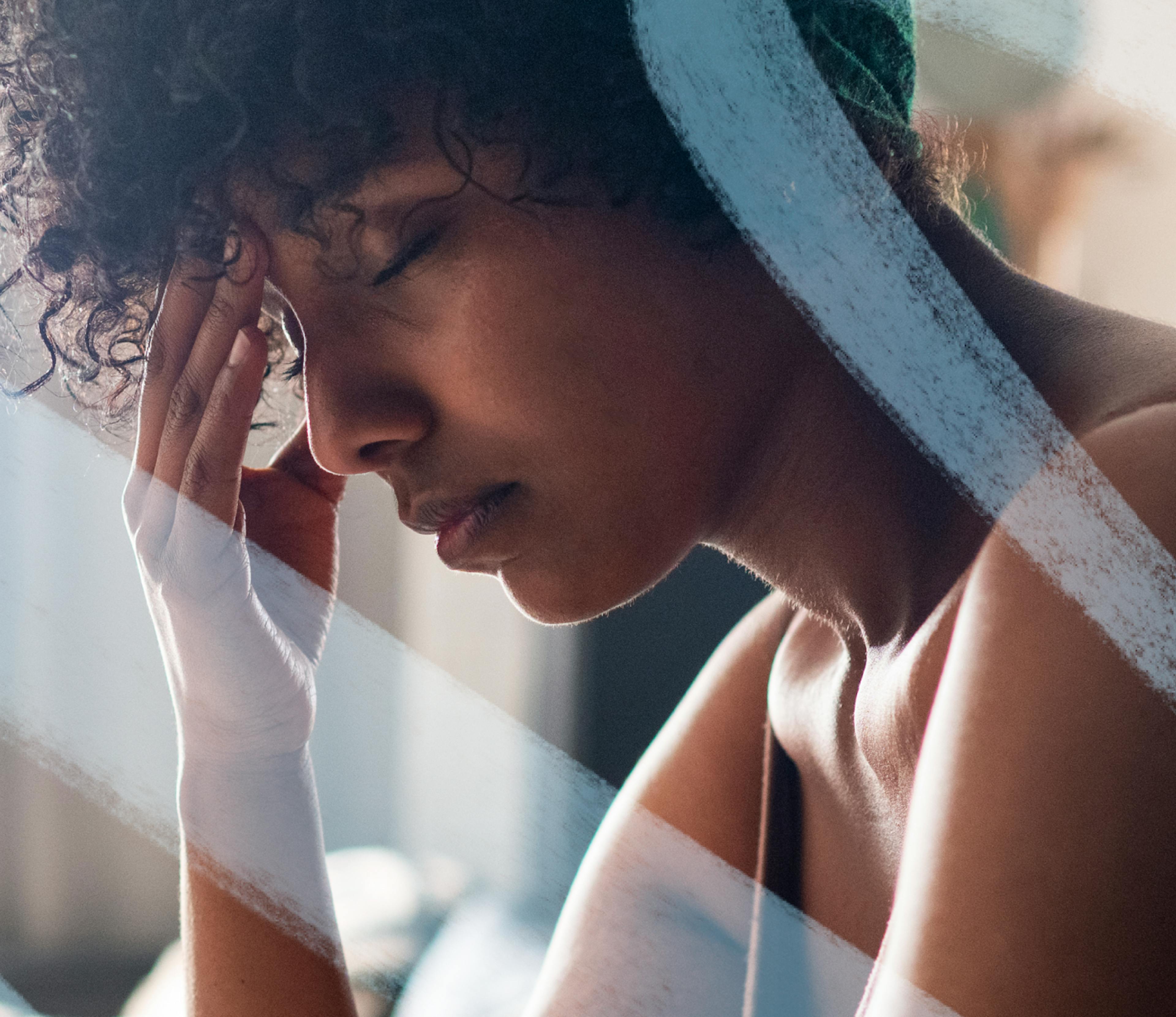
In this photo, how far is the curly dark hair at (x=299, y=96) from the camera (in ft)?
1.08

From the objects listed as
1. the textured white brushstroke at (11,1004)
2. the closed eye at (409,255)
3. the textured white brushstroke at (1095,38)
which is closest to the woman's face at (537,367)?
the closed eye at (409,255)

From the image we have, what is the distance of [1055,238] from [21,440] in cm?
48

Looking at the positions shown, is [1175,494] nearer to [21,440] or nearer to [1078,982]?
[1078,982]

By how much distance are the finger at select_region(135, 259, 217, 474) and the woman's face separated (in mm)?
44

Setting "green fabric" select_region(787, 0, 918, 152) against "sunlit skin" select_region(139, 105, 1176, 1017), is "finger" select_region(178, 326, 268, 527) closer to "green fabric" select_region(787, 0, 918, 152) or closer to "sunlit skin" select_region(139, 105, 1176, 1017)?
"sunlit skin" select_region(139, 105, 1176, 1017)

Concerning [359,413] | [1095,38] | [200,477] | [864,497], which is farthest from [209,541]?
[1095,38]

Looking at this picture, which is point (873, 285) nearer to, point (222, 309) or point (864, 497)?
point (864, 497)

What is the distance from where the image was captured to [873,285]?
0.31 meters

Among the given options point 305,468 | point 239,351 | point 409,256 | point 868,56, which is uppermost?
point 868,56

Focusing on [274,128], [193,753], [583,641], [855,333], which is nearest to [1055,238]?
[855,333]

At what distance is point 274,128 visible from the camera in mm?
341

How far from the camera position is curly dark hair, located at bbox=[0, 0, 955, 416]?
1.08 feet

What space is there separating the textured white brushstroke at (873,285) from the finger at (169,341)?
193mm

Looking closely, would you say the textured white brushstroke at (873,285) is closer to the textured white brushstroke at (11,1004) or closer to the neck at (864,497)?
the neck at (864,497)
